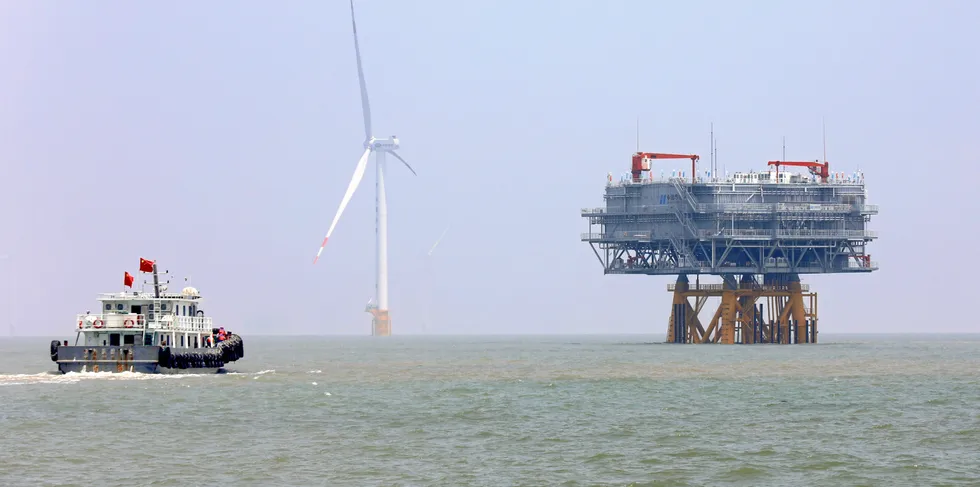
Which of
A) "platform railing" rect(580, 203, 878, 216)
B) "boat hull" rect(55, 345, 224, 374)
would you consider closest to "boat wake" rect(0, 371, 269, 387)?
"boat hull" rect(55, 345, 224, 374)

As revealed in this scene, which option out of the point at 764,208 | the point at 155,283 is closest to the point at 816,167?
the point at 764,208

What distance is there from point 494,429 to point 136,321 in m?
44.3

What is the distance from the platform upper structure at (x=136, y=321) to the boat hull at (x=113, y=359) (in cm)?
124

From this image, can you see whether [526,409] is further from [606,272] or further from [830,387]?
[606,272]

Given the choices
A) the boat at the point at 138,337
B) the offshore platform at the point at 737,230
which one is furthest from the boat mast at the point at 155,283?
the offshore platform at the point at 737,230

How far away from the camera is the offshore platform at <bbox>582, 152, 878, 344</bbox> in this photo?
Answer: 570 ft

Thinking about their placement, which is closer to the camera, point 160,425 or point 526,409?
point 160,425

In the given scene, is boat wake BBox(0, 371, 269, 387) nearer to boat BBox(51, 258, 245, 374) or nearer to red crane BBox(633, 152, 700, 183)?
boat BBox(51, 258, 245, 374)

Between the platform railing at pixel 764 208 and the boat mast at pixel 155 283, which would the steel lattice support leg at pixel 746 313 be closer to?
the platform railing at pixel 764 208

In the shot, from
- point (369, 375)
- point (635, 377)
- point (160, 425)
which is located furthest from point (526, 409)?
point (369, 375)

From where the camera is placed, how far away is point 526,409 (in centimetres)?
8225

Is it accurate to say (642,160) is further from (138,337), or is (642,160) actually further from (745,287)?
(138,337)

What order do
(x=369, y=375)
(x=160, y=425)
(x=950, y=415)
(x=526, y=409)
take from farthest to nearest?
1. (x=369, y=375)
2. (x=526, y=409)
3. (x=950, y=415)
4. (x=160, y=425)

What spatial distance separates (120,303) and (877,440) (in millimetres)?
60280
